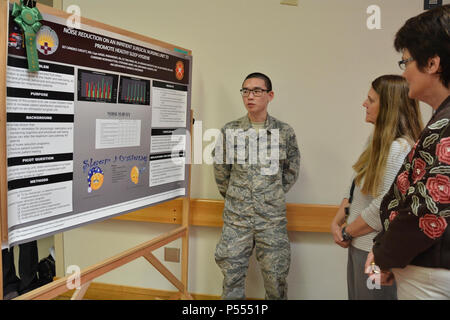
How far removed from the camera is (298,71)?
7.30 feet

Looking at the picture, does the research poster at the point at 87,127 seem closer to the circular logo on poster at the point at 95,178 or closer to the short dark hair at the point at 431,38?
the circular logo on poster at the point at 95,178

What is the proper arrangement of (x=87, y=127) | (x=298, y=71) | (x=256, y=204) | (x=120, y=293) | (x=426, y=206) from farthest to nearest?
(x=120, y=293) → (x=298, y=71) → (x=256, y=204) → (x=87, y=127) → (x=426, y=206)

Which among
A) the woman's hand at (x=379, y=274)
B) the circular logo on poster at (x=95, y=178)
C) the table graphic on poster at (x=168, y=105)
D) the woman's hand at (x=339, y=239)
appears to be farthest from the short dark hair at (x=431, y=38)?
the circular logo on poster at (x=95, y=178)

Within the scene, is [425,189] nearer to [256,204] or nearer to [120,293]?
[256,204]

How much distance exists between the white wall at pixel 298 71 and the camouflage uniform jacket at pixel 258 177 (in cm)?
28

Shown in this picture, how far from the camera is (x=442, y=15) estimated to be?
87 centimetres

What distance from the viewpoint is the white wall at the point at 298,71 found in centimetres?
217

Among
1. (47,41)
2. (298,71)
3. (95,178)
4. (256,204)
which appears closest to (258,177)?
(256,204)

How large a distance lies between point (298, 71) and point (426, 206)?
1577 millimetres

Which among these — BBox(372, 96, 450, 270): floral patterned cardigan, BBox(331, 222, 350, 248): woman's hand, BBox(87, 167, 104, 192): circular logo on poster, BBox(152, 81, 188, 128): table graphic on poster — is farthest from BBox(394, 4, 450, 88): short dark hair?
BBox(87, 167, 104, 192): circular logo on poster

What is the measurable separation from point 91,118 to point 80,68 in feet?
0.68

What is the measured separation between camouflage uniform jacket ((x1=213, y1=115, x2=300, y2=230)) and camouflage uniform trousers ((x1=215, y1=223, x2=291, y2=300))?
53mm
